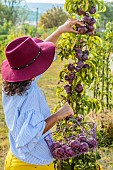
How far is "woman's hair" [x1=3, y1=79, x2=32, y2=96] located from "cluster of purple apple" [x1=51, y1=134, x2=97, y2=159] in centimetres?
34

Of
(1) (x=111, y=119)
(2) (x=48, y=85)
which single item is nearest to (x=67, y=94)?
(1) (x=111, y=119)

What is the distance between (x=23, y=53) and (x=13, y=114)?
30 cm

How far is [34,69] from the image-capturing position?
72.0 inches

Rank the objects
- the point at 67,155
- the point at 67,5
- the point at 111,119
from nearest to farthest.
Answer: the point at 67,155 → the point at 67,5 → the point at 111,119

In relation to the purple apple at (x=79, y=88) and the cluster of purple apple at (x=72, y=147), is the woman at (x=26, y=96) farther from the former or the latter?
the purple apple at (x=79, y=88)

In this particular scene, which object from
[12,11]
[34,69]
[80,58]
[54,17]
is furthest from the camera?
[12,11]

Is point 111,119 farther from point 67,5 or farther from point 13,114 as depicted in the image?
point 13,114

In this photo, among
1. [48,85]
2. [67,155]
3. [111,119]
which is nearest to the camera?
[67,155]

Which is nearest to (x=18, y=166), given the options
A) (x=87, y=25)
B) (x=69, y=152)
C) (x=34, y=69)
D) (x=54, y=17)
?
(x=69, y=152)

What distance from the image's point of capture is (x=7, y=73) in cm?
186

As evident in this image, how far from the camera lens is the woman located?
1.81 meters

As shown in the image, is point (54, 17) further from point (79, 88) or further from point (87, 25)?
point (87, 25)

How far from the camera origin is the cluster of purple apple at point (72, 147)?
199 cm

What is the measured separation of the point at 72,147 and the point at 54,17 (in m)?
14.3
